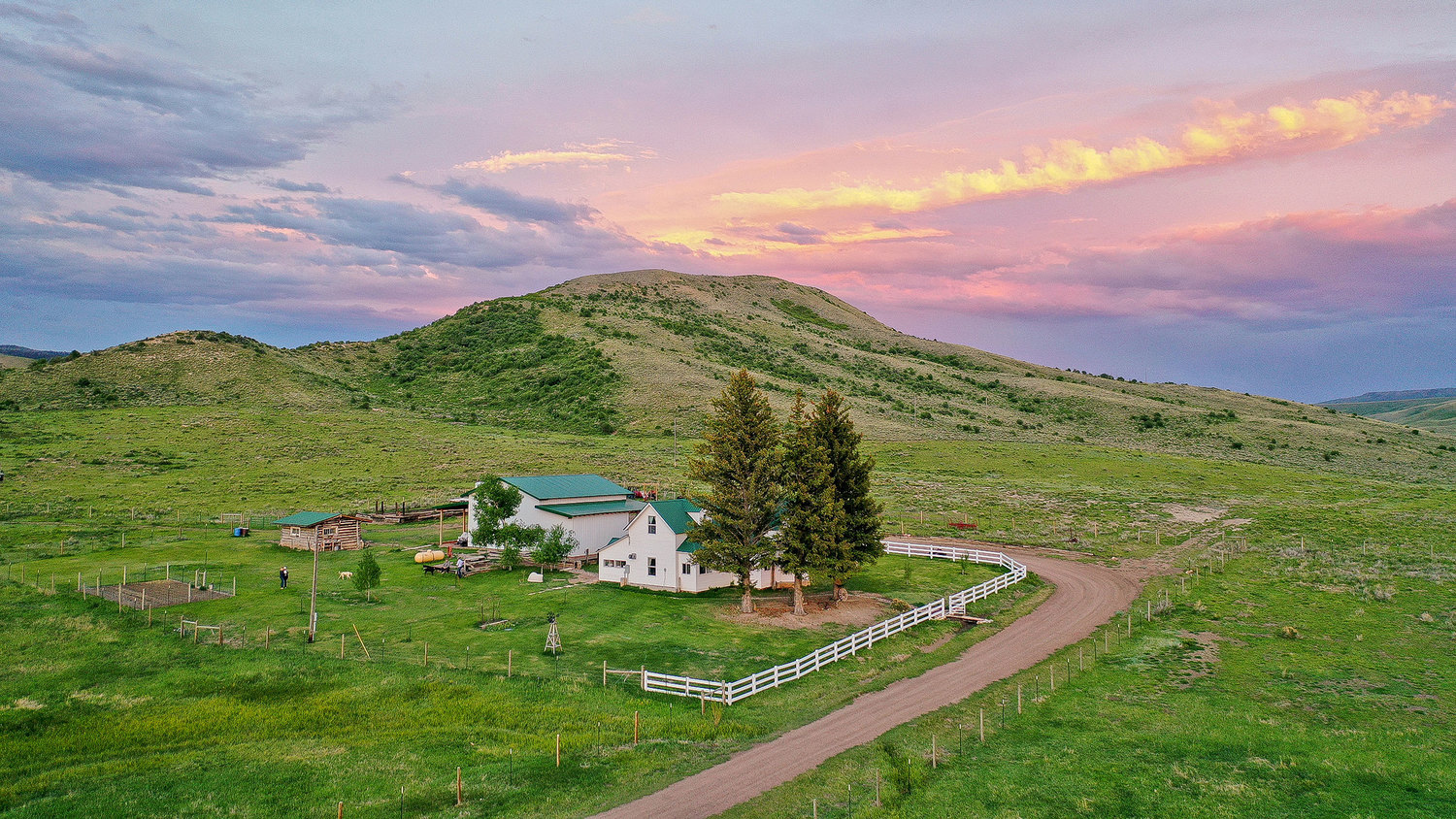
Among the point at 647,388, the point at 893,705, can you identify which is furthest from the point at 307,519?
the point at 647,388

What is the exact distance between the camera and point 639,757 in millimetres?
23594

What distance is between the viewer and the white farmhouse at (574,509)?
183ft

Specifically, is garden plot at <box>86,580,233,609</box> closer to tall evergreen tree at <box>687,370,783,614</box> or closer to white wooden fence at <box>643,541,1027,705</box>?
tall evergreen tree at <box>687,370,783,614</box>

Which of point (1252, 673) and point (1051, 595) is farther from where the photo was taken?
point (1051, 595)

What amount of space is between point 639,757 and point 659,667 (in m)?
8.50

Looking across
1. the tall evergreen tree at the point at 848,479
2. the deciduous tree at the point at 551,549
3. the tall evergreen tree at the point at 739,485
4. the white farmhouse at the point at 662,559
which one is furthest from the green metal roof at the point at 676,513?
the tall evergreen tree at the point at 848,479

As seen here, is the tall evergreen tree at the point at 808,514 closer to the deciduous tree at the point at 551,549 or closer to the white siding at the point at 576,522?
the deciduous tree at the point at 551,549

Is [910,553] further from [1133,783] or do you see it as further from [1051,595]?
[1133,783]

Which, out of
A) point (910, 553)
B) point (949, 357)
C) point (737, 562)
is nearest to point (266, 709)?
point (737, 562)

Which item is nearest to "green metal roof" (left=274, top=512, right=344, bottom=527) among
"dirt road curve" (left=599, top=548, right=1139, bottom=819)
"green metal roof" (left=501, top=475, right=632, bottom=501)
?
"green metal roof" (left=501, top=475, right=632, bottom=501)

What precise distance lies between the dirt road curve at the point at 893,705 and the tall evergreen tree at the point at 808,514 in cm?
950

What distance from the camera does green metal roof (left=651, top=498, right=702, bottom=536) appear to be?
46625mm

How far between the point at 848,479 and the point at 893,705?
60.3 feet

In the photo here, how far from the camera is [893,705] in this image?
1125 inches
